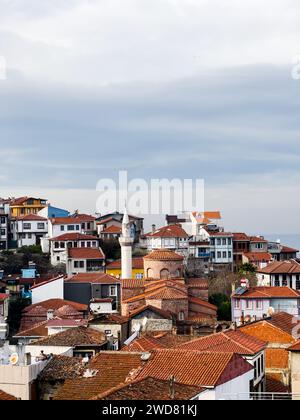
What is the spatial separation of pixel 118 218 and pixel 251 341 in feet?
120

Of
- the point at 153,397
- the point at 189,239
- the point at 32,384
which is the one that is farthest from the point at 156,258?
the point at 153,397

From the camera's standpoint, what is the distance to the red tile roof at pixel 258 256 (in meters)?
49.1

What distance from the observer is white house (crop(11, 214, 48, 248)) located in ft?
177

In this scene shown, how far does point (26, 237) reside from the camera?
54188 millimetres

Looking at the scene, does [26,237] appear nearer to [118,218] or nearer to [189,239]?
[118,218]

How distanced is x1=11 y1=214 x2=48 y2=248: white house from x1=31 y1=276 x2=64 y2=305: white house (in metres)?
13.5

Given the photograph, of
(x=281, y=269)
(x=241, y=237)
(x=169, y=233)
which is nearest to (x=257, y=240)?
(x=241, y=237)

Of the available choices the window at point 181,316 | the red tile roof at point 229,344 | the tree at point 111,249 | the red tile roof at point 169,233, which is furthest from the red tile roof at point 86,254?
the red tile roof at point 229,344

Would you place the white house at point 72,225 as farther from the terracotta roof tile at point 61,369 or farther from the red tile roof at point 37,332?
the terracotta roof tile at point 61,369

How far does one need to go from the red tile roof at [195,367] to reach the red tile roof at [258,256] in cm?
3171

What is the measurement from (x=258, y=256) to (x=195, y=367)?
34.3 meters

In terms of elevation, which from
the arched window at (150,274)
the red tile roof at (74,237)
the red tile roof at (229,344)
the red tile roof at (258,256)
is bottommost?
the red tile roof at (229,344)

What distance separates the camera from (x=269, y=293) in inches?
1496

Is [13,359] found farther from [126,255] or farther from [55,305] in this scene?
[126,255]
